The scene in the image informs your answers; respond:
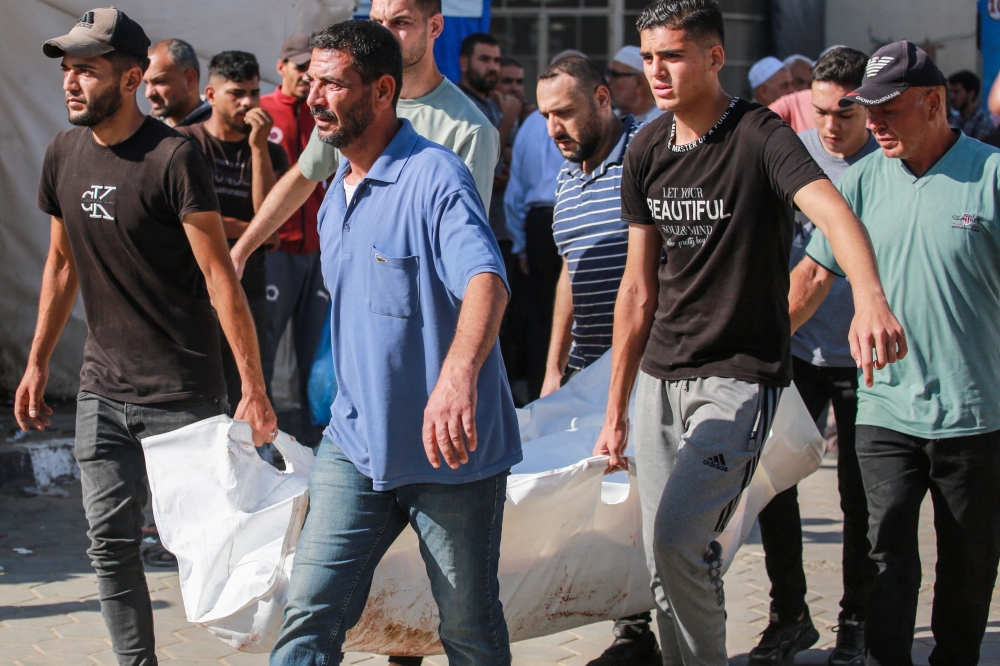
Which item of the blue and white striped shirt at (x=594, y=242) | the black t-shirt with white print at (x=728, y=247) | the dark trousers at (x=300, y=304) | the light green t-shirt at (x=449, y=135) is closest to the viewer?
the black t-shirt with white print at (x=728, y=247)

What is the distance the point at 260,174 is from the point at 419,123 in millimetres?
2259

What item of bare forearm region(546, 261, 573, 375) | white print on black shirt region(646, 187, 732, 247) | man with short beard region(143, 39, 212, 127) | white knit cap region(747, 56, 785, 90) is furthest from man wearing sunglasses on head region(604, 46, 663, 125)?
white print on black shirt region(646, 187, 732, 247)

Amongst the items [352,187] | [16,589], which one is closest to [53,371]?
[16,589]

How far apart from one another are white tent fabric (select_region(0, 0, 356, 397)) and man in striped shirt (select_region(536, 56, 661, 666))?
401 cm

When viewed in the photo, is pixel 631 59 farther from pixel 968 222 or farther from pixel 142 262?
pixel 142 262

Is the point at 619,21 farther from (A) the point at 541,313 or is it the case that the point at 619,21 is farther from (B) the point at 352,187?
(B) the point at 352,187

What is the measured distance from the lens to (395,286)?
2.98 meters

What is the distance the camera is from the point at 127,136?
3.80 m

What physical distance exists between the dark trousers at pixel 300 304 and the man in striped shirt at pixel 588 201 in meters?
2.66

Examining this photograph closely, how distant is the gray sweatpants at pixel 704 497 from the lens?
3.33m

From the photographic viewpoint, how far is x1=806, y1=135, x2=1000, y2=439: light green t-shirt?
11.8ft

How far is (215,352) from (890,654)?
2.39 metres

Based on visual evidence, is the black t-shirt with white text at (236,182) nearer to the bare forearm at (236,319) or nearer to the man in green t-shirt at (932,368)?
the bare forearm at (236,319)

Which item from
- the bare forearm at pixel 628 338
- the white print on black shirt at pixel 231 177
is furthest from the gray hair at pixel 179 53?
the bare forearm at pixel 628 338
